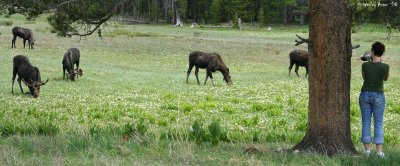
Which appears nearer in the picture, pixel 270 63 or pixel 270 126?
pixel 270 126

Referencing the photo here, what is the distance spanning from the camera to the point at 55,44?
45.5 m

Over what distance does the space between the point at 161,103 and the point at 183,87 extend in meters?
6.99

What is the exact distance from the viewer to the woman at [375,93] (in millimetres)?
9281

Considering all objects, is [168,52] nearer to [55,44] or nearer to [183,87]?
[55,44]

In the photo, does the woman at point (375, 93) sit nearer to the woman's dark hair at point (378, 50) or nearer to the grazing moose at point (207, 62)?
the woman's dark hair at point (378, 50)

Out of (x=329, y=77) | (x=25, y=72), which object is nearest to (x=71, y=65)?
(x=25, y=72)

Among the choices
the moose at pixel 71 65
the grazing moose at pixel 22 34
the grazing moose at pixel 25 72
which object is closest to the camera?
the grazing moose at pixel 25 72

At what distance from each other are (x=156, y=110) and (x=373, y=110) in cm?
907

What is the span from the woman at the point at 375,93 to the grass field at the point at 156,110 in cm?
46

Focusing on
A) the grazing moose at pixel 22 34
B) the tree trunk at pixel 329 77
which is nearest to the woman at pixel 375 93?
the tree trunk at pixel 329 77

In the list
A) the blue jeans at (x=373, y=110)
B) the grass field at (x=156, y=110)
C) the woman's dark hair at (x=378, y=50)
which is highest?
the woman's dark hair at (x=378, y=50)

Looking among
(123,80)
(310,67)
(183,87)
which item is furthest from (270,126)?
(123,80)

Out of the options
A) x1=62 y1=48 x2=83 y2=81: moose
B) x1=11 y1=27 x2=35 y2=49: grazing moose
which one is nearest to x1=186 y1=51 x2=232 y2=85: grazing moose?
x1=62 y1=48 x2=83 y2=81: moose

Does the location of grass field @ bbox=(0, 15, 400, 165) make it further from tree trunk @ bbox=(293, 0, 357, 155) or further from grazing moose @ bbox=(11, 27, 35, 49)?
grazing moose @ bbox=(11, 27, 35, 49)
